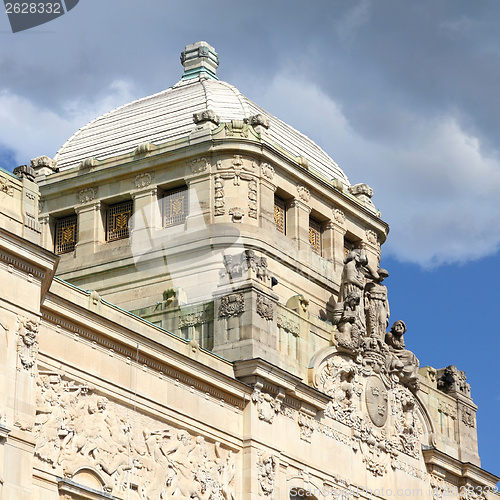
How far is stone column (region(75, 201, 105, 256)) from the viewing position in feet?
164

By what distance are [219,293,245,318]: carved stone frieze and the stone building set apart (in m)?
0.05

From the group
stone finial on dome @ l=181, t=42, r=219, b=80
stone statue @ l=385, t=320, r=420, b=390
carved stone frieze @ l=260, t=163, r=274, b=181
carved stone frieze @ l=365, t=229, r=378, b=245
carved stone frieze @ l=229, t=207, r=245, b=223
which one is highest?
stone finial on dome @ l=181, t=42, r=219, b=80

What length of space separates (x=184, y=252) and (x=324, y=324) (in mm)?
5409

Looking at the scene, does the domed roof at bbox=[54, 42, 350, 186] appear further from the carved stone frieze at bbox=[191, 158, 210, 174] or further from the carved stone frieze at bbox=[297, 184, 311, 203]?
the carved stone frieze at bbox=[191, 158, 210, 174]

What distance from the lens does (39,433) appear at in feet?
113

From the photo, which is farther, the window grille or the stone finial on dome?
the stone finial on dome

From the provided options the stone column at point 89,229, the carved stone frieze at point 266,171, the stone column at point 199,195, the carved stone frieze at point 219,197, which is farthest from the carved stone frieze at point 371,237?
the stone column at point 89,229

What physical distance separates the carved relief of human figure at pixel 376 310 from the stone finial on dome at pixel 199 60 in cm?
1329

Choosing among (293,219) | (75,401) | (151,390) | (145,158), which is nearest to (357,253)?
(293,219)

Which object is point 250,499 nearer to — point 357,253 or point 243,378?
point 243,378

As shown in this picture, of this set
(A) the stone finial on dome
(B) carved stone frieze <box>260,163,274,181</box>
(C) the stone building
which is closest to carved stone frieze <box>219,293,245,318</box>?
(C) the stone building

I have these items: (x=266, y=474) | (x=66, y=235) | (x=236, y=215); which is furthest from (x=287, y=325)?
(x=66, y=235)

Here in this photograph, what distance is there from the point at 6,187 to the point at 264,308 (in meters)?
11.2

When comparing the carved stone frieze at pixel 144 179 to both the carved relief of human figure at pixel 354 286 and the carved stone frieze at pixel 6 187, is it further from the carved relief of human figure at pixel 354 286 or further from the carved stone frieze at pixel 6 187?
the carved stone frieze at pixel 6 187
